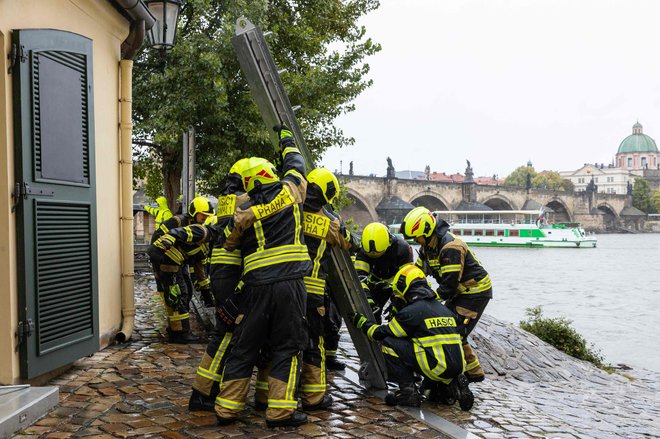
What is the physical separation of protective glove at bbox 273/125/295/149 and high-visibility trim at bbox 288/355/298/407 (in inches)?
64.3

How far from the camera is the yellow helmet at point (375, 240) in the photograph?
21.7ft

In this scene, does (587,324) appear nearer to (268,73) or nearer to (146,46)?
(146,46)

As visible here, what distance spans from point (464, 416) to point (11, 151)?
13.3 feet

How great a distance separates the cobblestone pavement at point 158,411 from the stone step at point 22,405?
6cm

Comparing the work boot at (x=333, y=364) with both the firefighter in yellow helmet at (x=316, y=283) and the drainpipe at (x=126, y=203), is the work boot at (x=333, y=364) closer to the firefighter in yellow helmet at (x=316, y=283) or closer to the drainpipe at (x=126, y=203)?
the firefighter in yellow helmet at (x=316, y=283)

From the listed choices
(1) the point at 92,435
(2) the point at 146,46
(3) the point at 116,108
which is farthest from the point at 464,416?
(2) the point at 146,46

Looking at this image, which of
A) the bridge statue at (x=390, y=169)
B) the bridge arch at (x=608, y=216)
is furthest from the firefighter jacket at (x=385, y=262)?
the bridge arch at (x=608, y=216)

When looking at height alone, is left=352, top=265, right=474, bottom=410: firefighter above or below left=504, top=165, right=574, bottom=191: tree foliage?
below

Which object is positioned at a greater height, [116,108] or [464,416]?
[116,108]

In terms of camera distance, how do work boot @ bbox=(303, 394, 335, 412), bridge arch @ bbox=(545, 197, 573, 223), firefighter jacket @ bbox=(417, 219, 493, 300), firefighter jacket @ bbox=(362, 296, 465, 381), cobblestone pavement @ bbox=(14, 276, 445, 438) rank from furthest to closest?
1. bridge arch @ bbox=(545, 197, 573, 223)
2. firefighter jacket @ bbox=(417, 219, 493, 300)
3. firefighter jacket @ bbox=(362, 296, 465, 381)
4. work boot @ bbox=(303, 394, 335, 412)
5. cobblestone pavement @ bbox=(14, 276, 445, 438)

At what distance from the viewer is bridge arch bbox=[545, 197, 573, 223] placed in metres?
94.7

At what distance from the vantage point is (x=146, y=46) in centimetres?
1539

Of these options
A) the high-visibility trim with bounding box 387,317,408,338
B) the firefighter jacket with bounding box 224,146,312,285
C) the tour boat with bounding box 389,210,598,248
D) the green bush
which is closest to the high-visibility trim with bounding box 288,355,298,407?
the firefighter jacket with bounding box 224,146,312,285

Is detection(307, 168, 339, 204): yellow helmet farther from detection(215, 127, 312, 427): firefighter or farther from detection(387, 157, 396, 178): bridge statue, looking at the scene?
detection(387, 157, 396, 178): bridge statue
